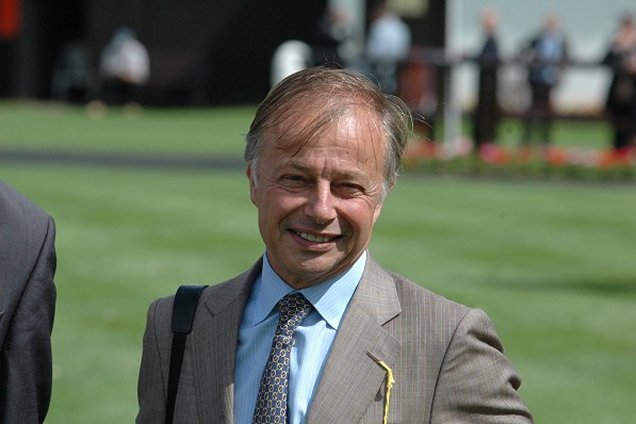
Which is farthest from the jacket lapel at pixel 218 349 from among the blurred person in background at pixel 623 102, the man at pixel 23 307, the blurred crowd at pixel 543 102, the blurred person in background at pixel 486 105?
the blurred person in background at pixel 623 102

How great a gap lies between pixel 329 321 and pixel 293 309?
0.26ft

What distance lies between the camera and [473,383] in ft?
10.2

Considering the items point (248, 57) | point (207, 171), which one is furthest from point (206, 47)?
point (207, 171)

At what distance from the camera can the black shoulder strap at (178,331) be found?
324cm

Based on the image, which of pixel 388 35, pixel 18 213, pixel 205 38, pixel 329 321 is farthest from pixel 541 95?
pixel 329 321

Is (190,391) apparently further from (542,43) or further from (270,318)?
(542,43)

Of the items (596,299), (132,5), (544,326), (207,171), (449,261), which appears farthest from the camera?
(132,5)

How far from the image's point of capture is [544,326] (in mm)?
9438

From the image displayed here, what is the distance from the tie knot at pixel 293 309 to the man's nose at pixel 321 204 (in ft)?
0.62

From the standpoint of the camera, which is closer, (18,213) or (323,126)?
(323,126)

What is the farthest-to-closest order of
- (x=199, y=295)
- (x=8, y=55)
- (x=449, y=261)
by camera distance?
(x=8, y=55)
(x=449, y=261)
(x=199, y=295)

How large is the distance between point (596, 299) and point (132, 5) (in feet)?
89.7

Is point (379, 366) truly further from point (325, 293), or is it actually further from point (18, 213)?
point (18, 213)

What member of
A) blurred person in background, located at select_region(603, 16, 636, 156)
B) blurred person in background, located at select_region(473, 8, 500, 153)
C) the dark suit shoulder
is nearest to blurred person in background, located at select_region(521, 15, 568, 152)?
blurred person in background, located at select_region(473, 8, 500, 153)
